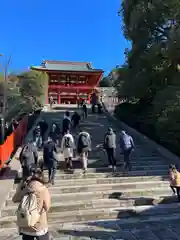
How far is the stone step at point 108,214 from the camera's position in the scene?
23.7 feet

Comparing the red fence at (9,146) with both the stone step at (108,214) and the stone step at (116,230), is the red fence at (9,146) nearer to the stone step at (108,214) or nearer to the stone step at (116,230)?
the stone step at (108,214)

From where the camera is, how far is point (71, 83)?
44.5 m

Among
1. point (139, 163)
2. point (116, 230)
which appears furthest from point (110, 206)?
point (139, 163)

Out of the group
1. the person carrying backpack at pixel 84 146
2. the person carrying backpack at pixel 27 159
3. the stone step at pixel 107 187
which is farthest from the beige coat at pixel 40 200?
the person carrying backpack at pixel 84 146

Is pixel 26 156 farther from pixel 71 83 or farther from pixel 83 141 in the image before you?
pixel 71 83

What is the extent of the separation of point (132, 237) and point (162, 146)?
7.93 meters

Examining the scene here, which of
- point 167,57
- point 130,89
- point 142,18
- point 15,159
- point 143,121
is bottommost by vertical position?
point 15,159

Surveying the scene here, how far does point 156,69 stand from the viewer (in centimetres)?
1534

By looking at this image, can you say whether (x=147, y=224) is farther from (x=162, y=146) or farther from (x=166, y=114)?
(x=162, y=146)

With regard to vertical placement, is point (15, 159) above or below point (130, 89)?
below

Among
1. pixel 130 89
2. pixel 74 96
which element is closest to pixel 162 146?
pixel 130 89

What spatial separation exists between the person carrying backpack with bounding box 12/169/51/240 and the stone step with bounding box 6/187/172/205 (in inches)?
181

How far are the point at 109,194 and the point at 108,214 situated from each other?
1.16m

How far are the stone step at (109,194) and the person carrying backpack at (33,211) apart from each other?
4.60 meters
